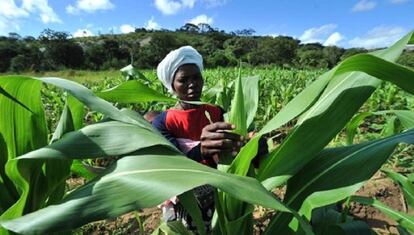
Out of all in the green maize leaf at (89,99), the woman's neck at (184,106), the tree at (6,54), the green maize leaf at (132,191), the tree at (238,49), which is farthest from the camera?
the tree at (6,54)

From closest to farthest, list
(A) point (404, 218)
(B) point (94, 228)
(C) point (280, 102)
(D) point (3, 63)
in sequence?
(A) point (404, 218) < (B) point (94, 228) < (C) point (280, 102) < (D) point (3, 63)

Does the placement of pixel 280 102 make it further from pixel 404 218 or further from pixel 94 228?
pixel 404 218

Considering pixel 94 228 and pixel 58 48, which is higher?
pixel 58 48

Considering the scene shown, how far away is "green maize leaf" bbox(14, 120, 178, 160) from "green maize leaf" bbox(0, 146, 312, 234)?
32mm

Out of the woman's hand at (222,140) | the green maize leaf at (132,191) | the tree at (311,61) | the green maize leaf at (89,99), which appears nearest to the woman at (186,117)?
the woman's hand at (222,140)

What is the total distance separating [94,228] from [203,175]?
2018 millimetres

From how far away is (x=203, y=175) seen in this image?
0.76 metres

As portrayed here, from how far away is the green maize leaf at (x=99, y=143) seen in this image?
0.78 meters

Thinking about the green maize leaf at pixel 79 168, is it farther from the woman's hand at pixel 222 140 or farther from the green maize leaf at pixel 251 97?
the green maize leaf at pixel 251 97

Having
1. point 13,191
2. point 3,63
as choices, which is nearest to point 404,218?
point 13,191

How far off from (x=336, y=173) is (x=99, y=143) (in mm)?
560

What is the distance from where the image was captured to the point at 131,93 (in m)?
1.15

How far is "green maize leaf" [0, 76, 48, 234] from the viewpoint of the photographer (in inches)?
37.4

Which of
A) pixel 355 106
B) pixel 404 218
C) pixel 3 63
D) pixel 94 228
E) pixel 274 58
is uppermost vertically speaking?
pixel 3 63
